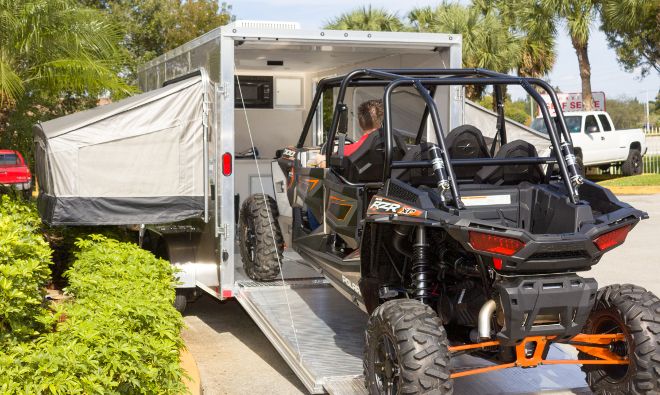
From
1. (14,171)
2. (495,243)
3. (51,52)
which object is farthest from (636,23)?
(495,243)

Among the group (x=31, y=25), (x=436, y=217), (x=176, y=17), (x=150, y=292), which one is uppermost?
(x=176, y=17)

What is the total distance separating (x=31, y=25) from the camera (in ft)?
36.4

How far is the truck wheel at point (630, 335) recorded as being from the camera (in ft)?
15.8

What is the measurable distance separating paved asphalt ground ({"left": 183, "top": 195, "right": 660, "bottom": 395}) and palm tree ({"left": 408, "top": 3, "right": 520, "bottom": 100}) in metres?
20.8

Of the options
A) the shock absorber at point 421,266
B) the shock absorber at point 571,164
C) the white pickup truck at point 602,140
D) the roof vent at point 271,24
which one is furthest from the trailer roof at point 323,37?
the white pickup truck at point 602,140

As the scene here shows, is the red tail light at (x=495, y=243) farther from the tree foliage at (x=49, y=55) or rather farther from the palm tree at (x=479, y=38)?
the palm tree at (x=479, y=38)

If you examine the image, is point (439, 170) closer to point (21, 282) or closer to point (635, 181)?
point (21, 282)

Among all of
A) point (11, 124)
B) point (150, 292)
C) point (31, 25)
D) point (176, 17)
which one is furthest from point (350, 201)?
point (176, 17)

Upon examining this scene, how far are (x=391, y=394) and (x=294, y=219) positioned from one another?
289 centimetres

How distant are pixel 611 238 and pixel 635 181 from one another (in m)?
21.9

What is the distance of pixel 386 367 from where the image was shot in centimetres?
488

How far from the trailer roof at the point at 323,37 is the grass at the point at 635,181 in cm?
1823

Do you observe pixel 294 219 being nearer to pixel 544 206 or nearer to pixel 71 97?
pixel 544 206

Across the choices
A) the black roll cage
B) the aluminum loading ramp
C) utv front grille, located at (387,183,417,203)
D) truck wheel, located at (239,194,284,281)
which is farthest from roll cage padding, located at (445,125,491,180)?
truck wheel, located at (239,194,284,281)
